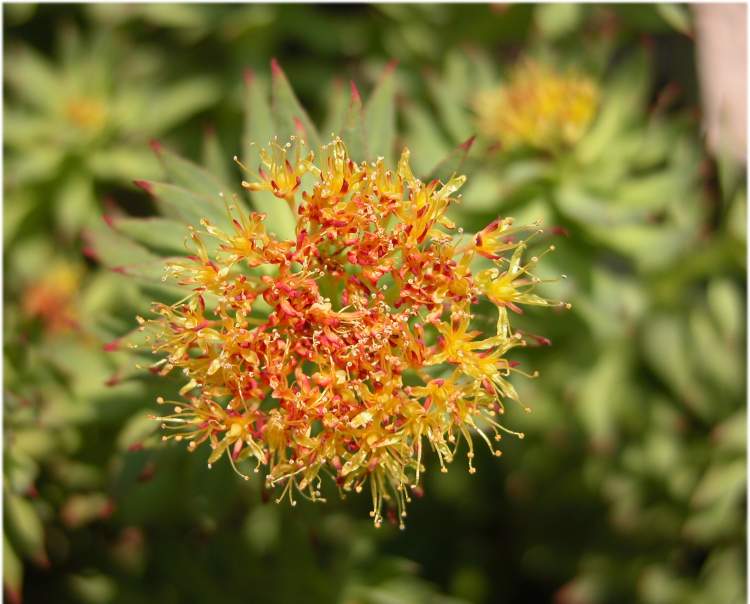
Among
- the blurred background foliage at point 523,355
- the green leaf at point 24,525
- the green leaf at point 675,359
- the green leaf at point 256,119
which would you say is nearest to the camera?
the green leaf at point 256,119

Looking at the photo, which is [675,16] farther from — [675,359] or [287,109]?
[287,109]

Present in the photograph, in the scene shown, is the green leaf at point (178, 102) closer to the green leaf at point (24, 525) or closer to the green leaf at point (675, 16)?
the green leaf at point (24, 525)

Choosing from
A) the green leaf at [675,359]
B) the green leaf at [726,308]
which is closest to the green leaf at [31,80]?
the green leaf at [675,359]

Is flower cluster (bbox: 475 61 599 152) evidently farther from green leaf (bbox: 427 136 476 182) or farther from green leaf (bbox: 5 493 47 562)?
green leaf (bbox: 5 493 47 562)

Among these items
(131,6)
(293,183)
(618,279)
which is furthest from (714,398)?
(131,6)

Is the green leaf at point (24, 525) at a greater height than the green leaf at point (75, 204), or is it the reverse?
the green leaf at point (75, 204)

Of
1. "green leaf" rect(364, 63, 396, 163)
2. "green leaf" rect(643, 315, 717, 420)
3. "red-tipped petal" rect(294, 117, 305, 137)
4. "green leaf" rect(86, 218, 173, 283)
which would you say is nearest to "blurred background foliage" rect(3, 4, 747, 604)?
"green leaf" rect(643, 315, 717, 420)

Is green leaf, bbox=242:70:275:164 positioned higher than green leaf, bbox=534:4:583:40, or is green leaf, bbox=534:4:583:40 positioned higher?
green leaf, bbox=534:4:583:40
